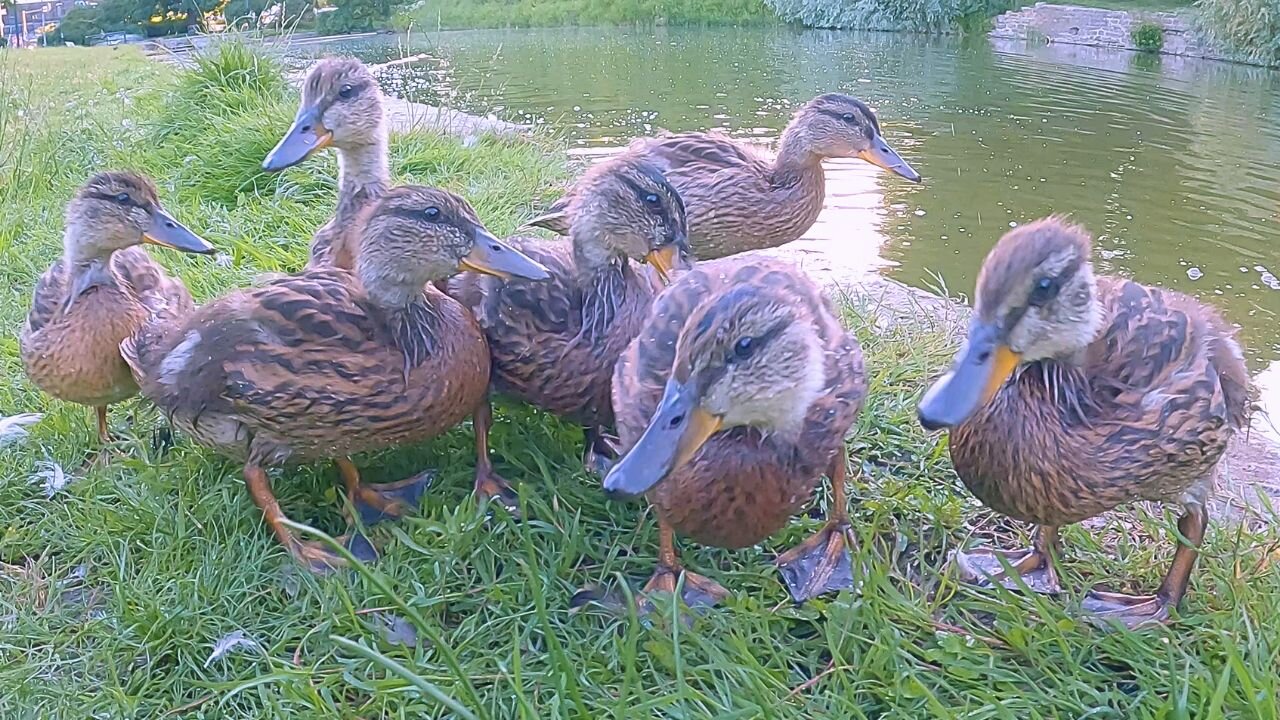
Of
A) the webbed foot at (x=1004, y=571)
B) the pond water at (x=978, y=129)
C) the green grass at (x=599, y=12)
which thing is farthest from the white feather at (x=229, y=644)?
the green grass at (x=599, y=12)

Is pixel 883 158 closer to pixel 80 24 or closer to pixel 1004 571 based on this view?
pixel 1004 571

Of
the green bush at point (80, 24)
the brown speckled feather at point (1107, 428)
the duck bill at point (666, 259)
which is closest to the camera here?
the brown speckled feather at point (1107, 428)

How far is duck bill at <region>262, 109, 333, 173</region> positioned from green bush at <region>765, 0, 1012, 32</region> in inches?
900

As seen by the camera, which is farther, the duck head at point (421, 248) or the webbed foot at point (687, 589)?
the duck head at point (421, 248)

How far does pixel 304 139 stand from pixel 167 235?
0.70 m

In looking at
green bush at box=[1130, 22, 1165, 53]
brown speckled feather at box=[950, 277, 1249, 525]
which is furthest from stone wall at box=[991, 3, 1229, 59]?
brown speckled feather at box=[950, 277, 1249, 525]

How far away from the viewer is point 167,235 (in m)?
3.22

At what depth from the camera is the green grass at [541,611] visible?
6.63 feet

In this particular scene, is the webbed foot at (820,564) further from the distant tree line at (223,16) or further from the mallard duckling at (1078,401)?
the distant tree line at (223,16)

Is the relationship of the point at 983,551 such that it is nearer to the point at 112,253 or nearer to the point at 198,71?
the point at 112,253

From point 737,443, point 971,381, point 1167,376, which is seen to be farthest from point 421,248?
point 1167,376

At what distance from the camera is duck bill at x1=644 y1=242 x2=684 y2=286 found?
302 centimetres

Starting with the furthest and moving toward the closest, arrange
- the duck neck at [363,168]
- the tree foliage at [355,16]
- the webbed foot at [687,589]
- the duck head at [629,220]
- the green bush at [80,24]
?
1. the tree foliage at [355,16]
2. the green bush at [80,24]
3. the duck neck at [363,168]
4. the duck head at [629,220]
5. the webbed foot at [687,589]

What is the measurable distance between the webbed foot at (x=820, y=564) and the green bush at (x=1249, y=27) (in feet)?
59.1
